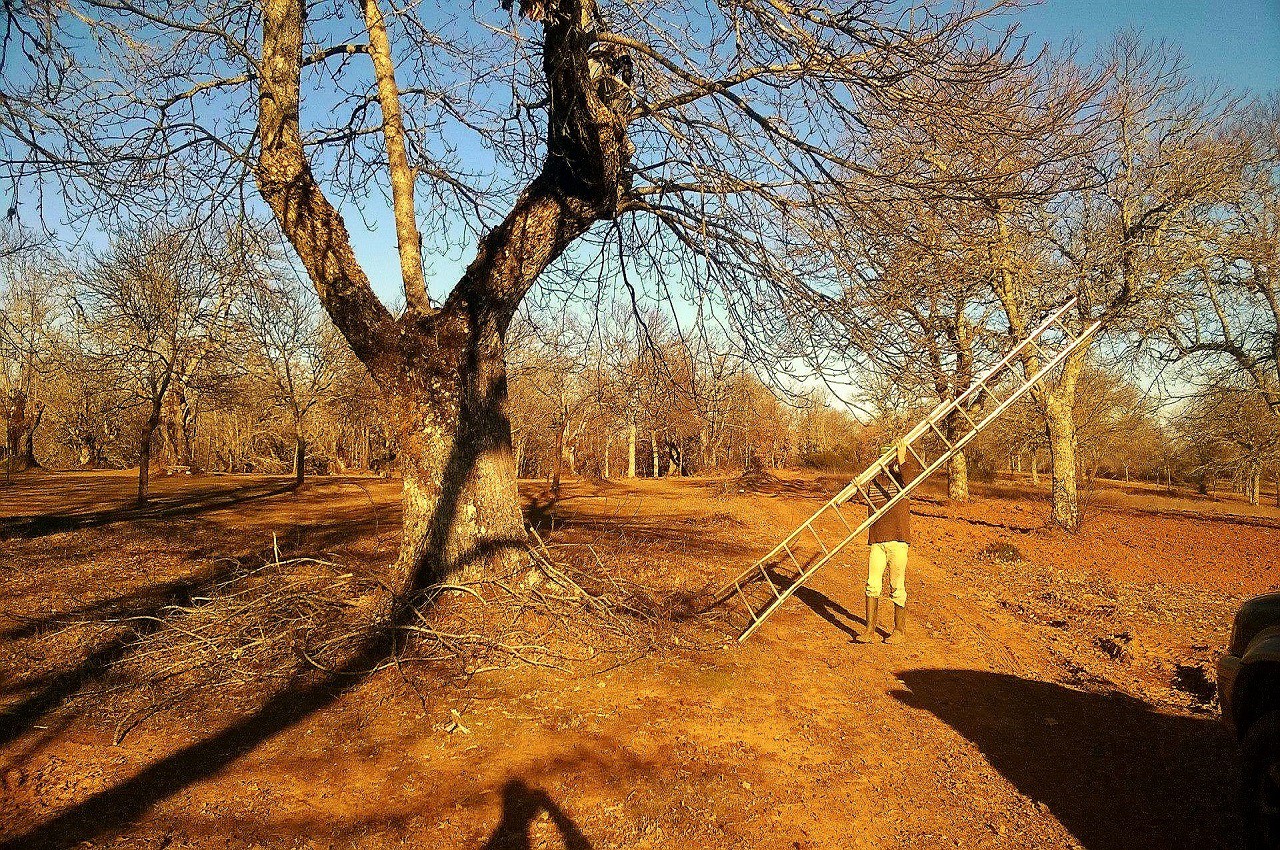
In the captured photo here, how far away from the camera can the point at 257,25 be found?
25.5ft

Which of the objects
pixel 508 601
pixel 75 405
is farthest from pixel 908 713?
pixel 75 405

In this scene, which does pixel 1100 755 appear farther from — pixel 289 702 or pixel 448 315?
pixel 448 315

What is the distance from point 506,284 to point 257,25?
4.23 meters

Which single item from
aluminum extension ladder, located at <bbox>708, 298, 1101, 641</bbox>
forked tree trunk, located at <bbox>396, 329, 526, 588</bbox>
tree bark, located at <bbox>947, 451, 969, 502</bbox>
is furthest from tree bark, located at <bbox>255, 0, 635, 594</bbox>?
tree bark, located at <bbox>947, 451, 969, 502</bbox>

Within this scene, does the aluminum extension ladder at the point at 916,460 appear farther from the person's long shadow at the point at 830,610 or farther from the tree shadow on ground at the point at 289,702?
the tree shadow on ground at the point at 289,702

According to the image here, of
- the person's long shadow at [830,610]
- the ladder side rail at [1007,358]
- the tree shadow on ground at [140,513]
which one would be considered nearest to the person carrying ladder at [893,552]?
the person's long shadow at [830,610]

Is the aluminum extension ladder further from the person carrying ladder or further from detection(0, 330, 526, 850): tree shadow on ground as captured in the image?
detection(0, 330, 526, 850): tree shadow on ground

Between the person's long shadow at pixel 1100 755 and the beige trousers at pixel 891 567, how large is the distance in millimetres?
965

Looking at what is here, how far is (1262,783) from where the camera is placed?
3.18 metres

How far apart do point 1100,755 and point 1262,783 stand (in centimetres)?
165

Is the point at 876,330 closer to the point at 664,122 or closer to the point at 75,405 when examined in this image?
the point at 664,122

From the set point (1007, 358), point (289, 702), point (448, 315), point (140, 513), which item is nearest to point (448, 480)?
point (448, 315)

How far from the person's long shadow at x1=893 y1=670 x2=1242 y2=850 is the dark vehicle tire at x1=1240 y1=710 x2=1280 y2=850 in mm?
493

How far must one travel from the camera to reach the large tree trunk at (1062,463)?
50.6 feet
